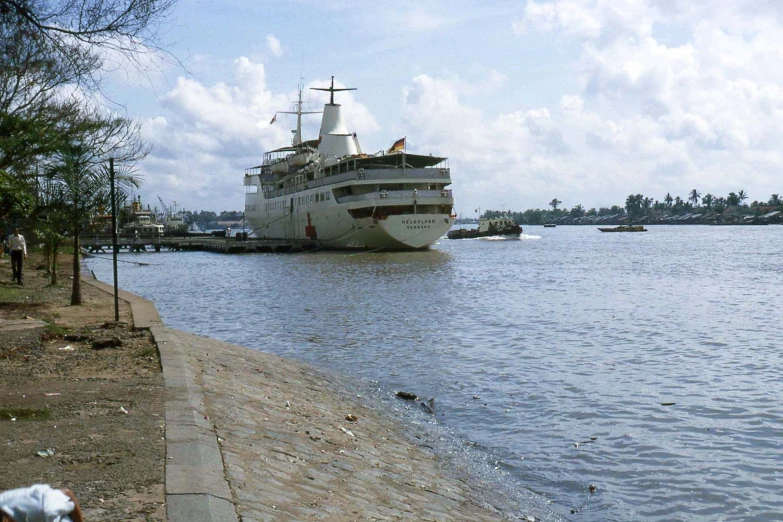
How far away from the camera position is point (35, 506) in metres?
2.35

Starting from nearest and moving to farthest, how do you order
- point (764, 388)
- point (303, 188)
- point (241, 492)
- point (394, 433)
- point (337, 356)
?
point (241, 492)
point (394, 433)
point (764, 388)
point (337, 356)
point (303, 188)

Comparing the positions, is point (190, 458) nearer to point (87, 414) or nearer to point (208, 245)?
point (87, 414)

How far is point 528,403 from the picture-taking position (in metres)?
9.92

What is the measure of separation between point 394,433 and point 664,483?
274cm

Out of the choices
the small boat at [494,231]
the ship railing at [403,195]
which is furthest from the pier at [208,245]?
the small boat at [494,231]

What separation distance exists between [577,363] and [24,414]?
29.9ft

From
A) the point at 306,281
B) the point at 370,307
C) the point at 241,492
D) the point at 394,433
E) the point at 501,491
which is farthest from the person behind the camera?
the point at 306,281

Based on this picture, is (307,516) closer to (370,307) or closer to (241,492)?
(241,492)

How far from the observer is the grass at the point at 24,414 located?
592cm

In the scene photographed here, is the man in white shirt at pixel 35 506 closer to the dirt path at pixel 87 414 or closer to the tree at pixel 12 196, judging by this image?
the dirt path at pixel 87 414

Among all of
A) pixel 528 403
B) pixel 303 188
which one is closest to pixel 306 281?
pixel 528 403

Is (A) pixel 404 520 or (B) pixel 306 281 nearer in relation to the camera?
(A) pixel 404 520

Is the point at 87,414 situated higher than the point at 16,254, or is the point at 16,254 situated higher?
the point at 16,254

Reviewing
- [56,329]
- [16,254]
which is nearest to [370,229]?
[16,254]
